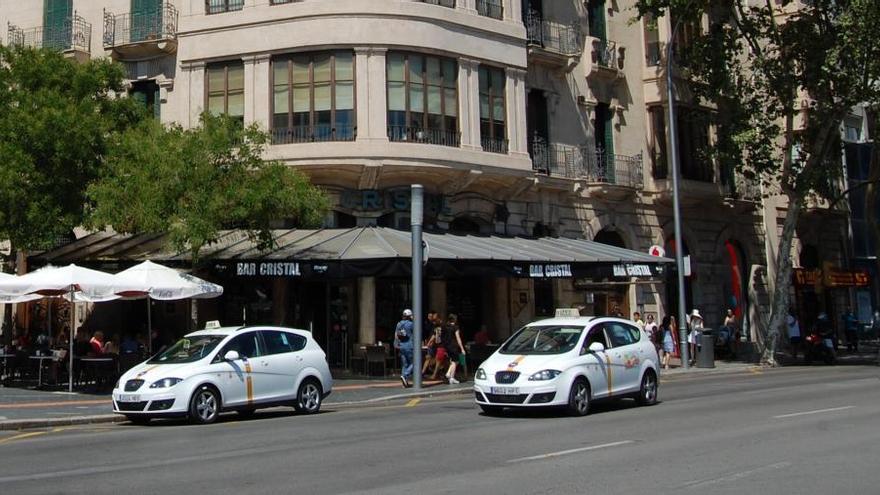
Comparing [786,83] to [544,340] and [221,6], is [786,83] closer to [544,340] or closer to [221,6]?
[221,6]

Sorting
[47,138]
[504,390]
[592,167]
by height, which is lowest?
[504,390]

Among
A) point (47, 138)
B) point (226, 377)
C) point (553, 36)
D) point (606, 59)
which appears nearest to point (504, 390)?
point (226, 377)

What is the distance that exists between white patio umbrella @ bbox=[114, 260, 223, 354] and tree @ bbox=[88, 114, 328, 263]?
0.69 meters

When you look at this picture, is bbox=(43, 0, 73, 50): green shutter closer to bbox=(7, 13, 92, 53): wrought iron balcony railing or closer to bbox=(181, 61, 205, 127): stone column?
bbox=(7, 13, 92, 53): wrought iron balcony railing

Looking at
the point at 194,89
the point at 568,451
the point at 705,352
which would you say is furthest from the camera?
the point at 705,352

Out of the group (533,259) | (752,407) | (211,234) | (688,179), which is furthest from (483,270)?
(688,179)

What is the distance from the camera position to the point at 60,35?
29.7 m

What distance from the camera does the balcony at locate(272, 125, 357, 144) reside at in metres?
25.2

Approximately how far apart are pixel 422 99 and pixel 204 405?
42.9 feet

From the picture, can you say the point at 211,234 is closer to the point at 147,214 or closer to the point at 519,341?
the point at 147,214

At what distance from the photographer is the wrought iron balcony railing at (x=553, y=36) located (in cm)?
3003

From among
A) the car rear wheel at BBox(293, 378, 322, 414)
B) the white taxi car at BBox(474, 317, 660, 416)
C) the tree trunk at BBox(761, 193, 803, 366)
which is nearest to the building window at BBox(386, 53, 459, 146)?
the car rear wheel at BBox(293, 378, 322, 414)

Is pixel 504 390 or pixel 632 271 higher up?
pixel 632 271

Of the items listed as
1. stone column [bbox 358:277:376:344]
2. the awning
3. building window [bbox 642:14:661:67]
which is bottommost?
stone column [bbox 358:277:376:344]
